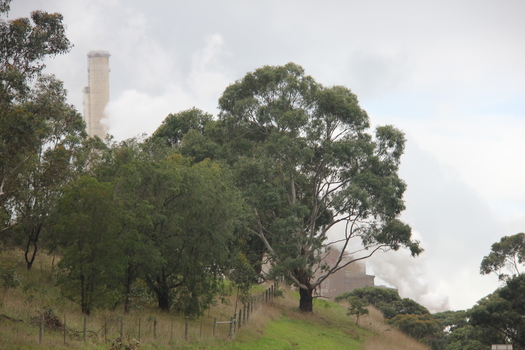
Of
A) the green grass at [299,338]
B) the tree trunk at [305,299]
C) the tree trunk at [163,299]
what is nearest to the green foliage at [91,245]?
the tree trunk at [163,299]

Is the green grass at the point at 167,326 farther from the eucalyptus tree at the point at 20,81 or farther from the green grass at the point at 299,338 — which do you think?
the eucalyptus tree at the point at 20,81

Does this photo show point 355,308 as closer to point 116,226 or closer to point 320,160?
point 320,160

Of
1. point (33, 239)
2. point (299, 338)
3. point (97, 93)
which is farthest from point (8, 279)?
point (97, 93)

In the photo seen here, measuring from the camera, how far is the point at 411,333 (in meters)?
52.6

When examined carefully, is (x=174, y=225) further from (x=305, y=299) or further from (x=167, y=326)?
(x=305, y=299)

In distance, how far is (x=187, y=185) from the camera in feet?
97.3

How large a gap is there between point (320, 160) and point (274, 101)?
5252 mm

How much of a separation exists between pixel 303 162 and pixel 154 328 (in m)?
20.5

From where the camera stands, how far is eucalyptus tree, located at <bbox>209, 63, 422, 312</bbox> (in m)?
39.8

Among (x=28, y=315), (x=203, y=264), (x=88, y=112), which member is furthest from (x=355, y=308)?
(x=88, y=112)

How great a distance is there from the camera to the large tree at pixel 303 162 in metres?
39.8

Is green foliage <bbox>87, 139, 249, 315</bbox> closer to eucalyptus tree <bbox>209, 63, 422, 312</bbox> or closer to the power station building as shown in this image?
eucalyptus tree <bbox>209, 63, 422, 312</bbox>

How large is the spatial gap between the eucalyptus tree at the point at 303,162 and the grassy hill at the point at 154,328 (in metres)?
3.50

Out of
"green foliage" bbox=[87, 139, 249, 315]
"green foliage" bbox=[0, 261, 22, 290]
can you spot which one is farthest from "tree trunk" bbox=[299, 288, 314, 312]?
"green foliage" bbox=[0, 261, 22, 290]
